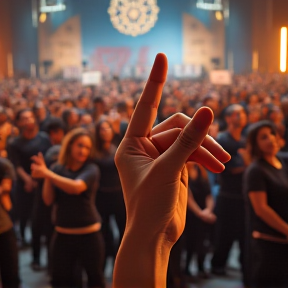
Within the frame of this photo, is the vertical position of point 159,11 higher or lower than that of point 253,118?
higher

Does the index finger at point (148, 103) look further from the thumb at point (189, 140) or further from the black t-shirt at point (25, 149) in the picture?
the black t-shirt at point (25, 149)

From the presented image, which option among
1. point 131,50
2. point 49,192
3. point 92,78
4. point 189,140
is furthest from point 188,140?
point 131,50

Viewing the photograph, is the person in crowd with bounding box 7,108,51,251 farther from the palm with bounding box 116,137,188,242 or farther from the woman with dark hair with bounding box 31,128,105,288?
the palm with bounding box 116,137,188,242

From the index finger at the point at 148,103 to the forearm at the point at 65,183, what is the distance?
2.04 metres

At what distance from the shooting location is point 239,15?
13.2 metres

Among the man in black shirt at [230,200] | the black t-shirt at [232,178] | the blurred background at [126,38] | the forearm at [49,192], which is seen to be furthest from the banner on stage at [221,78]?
the forearm at [49,192]

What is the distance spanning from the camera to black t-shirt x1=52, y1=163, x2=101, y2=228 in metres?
2.79

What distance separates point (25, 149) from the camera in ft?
12.9

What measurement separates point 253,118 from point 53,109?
2.32 meters

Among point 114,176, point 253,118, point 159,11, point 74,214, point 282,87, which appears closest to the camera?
point 74,214

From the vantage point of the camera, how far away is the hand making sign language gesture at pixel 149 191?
708 mm

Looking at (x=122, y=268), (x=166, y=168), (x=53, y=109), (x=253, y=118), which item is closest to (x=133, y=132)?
(x=166, y=168)

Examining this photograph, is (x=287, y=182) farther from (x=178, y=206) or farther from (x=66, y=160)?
(x=178, y=206)

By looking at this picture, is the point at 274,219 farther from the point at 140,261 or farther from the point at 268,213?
the point at 140,261
